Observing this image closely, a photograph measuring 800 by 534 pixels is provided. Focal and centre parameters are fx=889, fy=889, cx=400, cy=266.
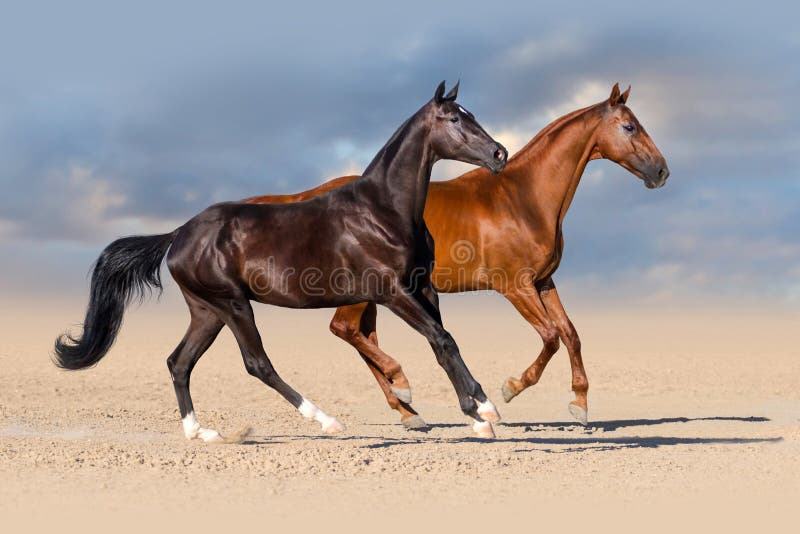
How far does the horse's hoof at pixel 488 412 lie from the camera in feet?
21.2

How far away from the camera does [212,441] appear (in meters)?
7.33

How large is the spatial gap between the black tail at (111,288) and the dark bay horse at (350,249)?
65 cm

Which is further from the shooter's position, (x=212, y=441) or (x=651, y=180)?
(x=651, y=180)

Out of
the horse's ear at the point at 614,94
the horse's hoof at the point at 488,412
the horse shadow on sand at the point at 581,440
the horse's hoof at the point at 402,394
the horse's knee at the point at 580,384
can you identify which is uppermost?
the horse's ear at the point at 614,94

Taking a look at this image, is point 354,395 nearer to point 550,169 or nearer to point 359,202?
point 550,169

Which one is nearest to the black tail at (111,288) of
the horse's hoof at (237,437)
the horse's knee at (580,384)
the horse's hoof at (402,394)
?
the horse's hoof at (237,437)

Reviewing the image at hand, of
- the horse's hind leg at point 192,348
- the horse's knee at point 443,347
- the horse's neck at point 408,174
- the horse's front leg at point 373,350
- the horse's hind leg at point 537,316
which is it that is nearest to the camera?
the horse's knee at point 443,347

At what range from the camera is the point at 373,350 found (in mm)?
8703

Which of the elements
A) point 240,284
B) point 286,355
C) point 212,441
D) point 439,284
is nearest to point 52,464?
point 212,441

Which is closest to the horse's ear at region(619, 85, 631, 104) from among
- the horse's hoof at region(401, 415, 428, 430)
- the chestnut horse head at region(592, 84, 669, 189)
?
the chestnut horse head at region(592, 84, 669, 189)

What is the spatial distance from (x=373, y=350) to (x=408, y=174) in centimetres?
250

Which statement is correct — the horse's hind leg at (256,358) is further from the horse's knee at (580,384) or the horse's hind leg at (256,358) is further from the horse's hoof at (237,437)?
the horse's knee at (580,384)

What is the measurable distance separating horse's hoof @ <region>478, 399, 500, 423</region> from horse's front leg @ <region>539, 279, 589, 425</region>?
2395 millimetres

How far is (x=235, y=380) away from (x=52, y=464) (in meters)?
9.45
